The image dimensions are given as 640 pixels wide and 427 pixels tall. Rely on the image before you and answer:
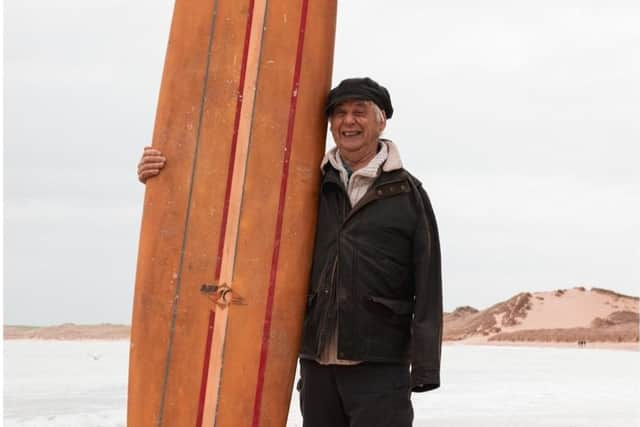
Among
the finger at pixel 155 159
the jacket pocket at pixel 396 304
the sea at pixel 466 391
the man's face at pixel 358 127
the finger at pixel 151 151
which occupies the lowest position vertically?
the sea at pixel 466 391

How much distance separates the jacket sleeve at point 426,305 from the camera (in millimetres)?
3266

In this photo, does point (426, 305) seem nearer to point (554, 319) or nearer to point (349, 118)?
point (349, 118)

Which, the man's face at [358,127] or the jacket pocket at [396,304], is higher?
the man's face at [358,127]

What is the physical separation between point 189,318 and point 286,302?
401 millimetres

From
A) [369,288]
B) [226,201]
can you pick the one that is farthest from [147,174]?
[369,288]

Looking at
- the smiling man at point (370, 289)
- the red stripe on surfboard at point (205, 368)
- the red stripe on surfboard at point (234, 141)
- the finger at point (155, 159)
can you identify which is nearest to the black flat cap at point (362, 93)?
the smiling man at point (370, 289)

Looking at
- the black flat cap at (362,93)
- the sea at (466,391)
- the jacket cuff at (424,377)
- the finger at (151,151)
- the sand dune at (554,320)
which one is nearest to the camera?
the jacket cuff at (424,377)

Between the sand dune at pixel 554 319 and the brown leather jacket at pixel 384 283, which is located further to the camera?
the sand dune at pixel 554 319

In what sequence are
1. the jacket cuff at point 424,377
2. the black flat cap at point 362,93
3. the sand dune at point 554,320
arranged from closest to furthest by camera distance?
the jacket cuff at point 424,377 < the black flat cap at point 362,93 < the sand dune at point 554,320

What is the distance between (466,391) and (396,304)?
5061 millimetres

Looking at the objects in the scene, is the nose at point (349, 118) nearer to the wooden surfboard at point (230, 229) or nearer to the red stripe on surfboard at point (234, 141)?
the wooden surfboard at point (230, 229)

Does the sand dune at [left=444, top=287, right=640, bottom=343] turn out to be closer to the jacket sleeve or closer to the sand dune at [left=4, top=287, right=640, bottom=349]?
the sand dune at [left=4, top=287, right=640, bottom=349]

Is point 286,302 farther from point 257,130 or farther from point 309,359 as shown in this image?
point 257,130

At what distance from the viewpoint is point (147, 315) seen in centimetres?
366
